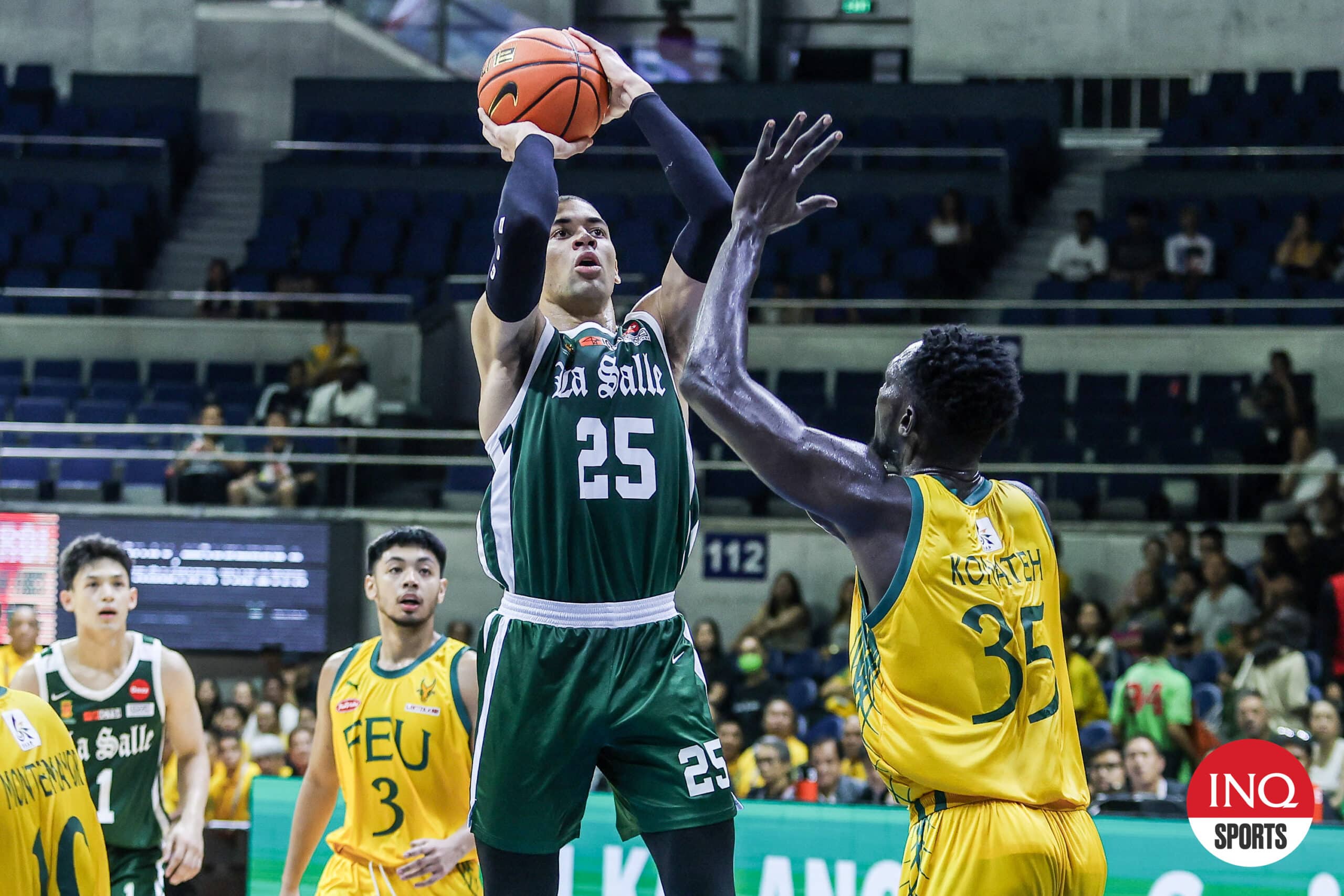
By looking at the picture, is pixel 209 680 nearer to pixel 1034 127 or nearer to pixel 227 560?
pixel 227 560

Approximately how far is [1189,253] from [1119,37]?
625 cm

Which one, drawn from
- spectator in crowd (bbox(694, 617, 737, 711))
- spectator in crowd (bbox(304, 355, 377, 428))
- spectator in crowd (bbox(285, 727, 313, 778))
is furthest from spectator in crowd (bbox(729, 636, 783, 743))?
spectator in crowd (bbox(304, 355, 377, 428))

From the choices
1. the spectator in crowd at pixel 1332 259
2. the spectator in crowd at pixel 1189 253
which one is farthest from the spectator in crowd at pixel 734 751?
the spectator in crowd at pixel 1332 259

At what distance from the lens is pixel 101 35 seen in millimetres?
20953

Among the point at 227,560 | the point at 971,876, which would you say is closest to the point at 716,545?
the point at 227,560

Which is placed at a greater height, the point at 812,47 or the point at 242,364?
the point at 812,47

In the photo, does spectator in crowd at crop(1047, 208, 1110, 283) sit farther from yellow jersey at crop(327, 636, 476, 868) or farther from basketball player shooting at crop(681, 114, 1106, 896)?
basketball player shooting at crop(681, 114, 1106, 896)

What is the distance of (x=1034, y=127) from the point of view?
60.6 ft

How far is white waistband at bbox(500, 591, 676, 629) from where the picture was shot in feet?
13.1

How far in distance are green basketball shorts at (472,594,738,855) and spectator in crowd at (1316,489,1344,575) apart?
886cm

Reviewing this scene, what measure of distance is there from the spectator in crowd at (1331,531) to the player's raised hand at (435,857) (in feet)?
26.9

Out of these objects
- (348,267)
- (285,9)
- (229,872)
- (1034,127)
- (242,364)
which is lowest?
(229,872)

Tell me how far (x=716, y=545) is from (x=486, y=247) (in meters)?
5.04

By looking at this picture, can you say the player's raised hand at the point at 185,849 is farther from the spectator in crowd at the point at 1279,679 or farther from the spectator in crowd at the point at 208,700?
the spectator in crowd at the point at 1279,679
